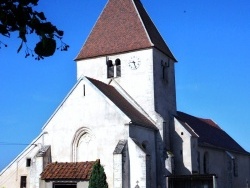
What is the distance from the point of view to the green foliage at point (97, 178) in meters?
22.6

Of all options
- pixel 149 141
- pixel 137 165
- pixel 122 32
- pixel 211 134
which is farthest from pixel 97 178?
pixel 211 134

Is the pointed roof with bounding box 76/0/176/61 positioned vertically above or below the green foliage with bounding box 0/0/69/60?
above

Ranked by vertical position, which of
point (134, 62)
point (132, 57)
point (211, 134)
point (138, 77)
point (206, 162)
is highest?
point (132, 57)

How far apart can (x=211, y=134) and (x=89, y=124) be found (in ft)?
57.8

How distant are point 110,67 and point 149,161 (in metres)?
8.80

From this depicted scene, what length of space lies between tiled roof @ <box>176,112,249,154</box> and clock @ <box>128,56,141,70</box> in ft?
22.2

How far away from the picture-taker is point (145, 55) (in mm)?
29125

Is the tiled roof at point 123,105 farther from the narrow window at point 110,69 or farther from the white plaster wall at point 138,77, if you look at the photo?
the narrow window at point 110,69

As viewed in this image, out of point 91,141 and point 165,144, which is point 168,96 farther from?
point 91,141

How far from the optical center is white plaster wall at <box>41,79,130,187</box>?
2447 centimetres

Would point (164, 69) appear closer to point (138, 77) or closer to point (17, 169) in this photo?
point (138, 77)

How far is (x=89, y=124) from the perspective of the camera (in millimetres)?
25672

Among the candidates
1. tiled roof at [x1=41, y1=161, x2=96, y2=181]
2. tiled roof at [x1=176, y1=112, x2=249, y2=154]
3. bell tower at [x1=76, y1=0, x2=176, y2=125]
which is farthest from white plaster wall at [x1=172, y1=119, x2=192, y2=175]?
tiled roof at [x1=41, y1=161, x2=96, y2=181]

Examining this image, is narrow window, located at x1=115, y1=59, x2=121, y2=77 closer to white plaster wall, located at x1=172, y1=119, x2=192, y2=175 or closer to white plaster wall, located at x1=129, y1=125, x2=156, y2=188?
white plaster wall, located at x1=129, y1=125, x2=156, y2=188
